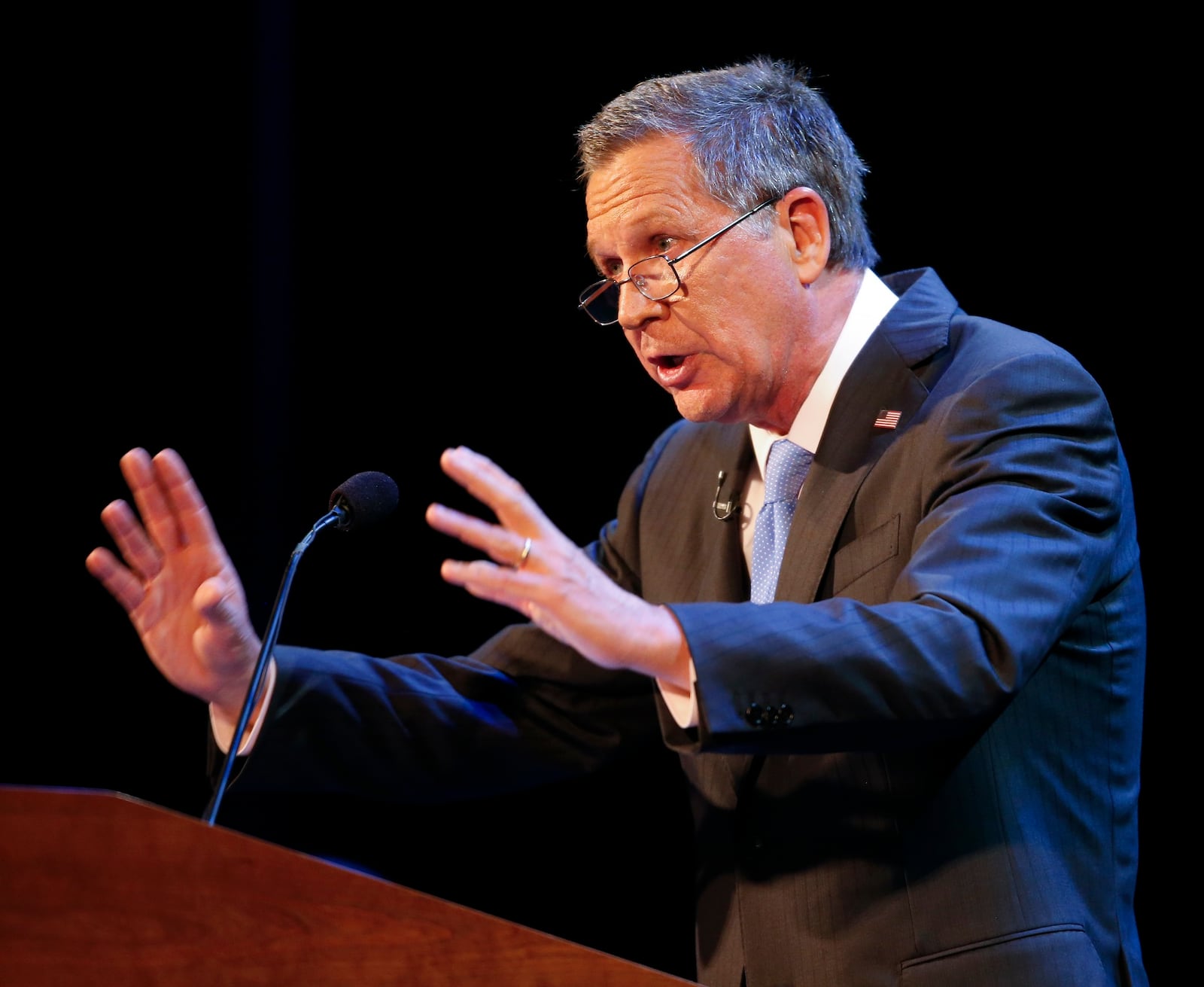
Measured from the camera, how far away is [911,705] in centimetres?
149

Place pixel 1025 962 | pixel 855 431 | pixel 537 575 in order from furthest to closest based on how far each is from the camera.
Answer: pixel 855 431 → pixel 1025 962 → pixel 537 575

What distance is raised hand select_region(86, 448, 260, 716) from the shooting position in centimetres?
181

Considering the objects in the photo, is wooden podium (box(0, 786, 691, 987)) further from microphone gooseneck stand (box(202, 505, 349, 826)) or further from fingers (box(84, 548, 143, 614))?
fingers (box(84, 548, 143, 614))

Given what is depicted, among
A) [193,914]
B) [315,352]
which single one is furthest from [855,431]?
[315,352]

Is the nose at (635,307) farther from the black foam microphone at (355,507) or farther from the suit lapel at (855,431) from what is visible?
the black foam microphone at (355,507)

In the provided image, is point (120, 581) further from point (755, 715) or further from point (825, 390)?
point (825, 390)

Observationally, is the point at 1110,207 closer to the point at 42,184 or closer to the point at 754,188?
the point at 754,188

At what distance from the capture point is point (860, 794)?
1853 millimetres

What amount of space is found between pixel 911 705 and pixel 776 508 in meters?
0.77

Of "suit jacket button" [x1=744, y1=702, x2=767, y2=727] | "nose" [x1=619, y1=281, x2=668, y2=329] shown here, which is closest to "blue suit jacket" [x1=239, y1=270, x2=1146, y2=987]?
"suit jacket button" [x1=744, y1=702, x2=767, y2=727]

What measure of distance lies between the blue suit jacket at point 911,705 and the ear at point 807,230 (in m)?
0.17

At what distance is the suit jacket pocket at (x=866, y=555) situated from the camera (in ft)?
6.29

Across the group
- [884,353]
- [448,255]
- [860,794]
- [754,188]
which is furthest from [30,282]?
[860,794]

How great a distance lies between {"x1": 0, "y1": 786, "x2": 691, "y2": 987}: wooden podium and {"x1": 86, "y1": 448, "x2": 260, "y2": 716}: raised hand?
2.12ft
